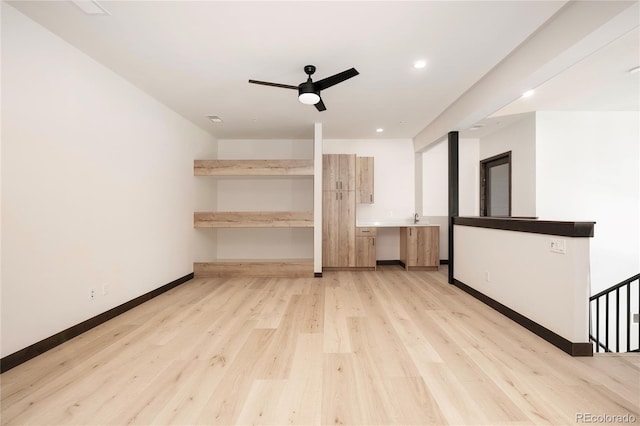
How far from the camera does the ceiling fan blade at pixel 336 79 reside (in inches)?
102

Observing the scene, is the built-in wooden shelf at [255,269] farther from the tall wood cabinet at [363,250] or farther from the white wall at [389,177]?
the white wall at [389,177]

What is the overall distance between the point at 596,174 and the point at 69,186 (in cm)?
681

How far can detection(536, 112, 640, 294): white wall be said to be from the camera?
430 centimetres

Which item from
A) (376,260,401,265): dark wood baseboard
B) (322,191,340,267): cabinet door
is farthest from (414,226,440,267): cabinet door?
(322,191,340,267): cabinet door

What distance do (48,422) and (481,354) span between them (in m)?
2.74

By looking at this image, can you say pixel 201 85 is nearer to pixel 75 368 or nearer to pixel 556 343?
pixel 75 368

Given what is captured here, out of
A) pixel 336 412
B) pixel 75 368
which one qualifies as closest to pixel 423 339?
pixel 336 412

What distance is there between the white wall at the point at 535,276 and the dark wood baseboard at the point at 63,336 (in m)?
4.16

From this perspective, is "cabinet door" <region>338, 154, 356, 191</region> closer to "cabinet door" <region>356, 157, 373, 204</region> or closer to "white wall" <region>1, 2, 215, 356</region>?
"cabinet door" <region>356, 157, 373, 204</region>

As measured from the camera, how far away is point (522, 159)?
187 inches

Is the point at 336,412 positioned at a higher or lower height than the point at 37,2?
lower

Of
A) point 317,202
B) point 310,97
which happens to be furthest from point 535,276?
point 317,202

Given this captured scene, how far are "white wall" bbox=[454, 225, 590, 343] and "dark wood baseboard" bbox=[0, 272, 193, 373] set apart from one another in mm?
4161

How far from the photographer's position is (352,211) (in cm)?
522
